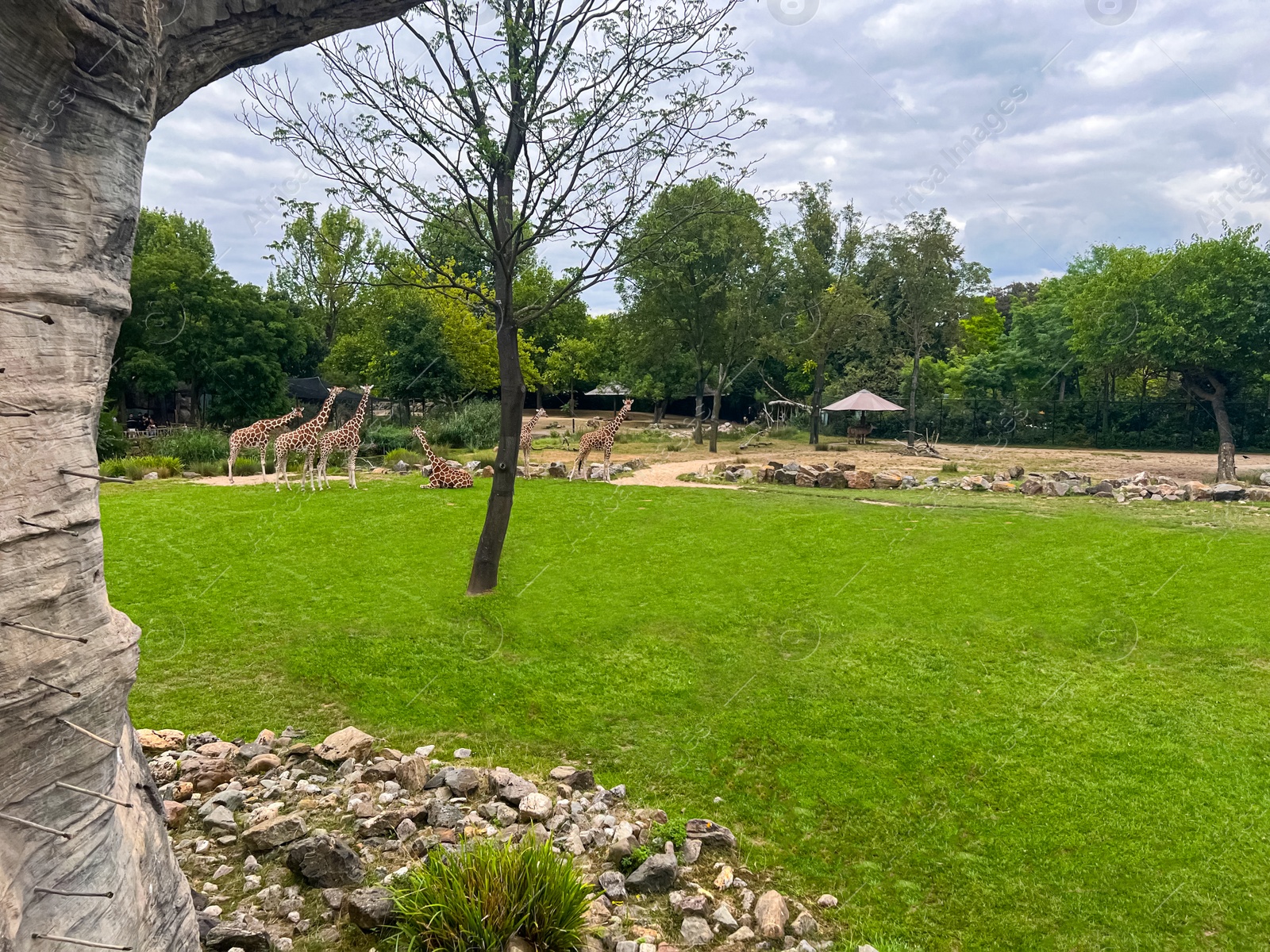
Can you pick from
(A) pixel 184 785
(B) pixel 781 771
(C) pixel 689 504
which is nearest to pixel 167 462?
(C) pixel 689 504

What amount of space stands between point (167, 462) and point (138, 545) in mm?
Result: 7525

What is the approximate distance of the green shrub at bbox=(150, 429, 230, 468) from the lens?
17.5 m

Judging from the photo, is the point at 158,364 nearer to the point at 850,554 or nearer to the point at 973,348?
the point at 850,554

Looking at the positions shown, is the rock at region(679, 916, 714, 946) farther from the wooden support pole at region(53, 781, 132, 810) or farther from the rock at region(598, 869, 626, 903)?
the wooden support pole at region(53, 781, 132, 810)

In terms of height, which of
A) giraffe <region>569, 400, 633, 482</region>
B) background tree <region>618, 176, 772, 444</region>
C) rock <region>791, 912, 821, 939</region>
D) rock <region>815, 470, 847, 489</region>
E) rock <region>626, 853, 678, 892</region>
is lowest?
rock <region>791, 912, 821, 939</region>

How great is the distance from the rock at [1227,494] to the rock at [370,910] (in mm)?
15936

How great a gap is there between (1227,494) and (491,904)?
16.0 metres

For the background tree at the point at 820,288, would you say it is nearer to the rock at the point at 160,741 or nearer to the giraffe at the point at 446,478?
the giraffe at the point at 446,478

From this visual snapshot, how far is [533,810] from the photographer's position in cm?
416

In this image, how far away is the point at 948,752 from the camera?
5090 mm

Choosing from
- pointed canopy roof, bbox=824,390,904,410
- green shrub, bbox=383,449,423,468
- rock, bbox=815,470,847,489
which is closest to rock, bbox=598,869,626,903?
rock, bbox=815,470,847,489

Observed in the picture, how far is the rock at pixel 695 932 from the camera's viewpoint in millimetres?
3335

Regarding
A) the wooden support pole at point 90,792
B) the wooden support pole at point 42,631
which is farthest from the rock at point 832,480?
the wooden support pole at point 42,631

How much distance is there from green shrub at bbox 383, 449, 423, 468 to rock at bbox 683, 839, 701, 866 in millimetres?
15225
